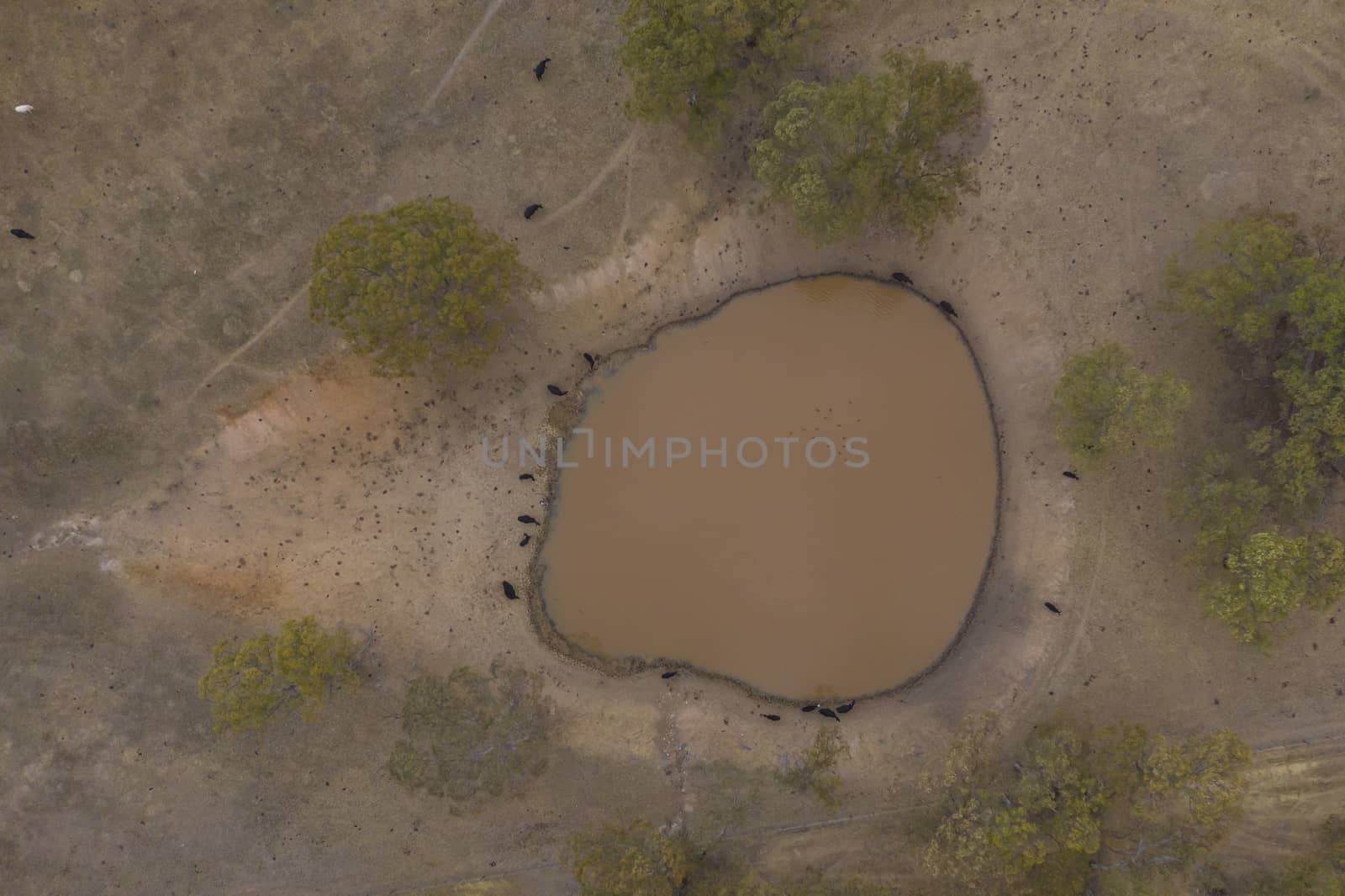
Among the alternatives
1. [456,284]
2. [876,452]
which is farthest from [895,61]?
[456,284]

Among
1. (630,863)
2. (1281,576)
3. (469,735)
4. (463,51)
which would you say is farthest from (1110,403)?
(463,51)

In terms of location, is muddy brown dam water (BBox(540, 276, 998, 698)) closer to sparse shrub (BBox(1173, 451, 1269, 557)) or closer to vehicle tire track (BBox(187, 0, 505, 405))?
sparse shrub (BBox(1173, 451, 1269, 557))

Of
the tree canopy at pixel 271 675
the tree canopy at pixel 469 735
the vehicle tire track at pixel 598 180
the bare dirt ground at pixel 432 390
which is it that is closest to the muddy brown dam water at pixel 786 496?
the bare dirt ground at pixel 432 390

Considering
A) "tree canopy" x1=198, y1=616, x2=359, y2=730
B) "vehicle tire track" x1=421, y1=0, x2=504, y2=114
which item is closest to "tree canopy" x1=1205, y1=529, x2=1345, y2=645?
"tree canopy" x1=198, y1=616, x2=359, y2=730

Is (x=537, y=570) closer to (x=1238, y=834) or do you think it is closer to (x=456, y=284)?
(x=456, y=284)

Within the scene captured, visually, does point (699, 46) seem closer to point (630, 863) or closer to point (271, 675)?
point (271, 675)

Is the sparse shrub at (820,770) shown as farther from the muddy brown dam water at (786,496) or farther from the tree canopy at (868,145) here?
the tree canopy at (868,145)
